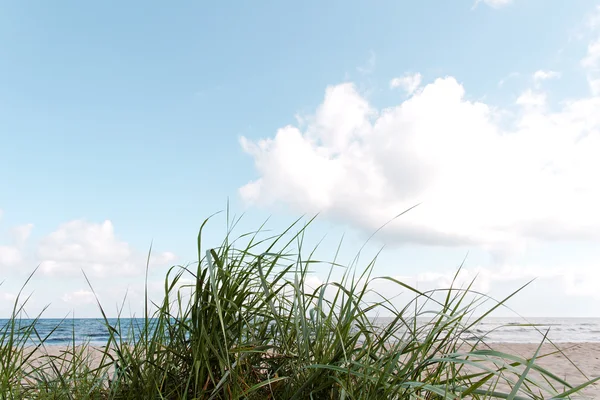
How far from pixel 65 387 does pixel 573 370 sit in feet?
Result: 29.2

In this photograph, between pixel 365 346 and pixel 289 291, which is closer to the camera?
pixel 365 346

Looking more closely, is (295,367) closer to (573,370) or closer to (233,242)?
(233,242)

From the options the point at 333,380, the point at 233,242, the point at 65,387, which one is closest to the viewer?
the point at 333,380

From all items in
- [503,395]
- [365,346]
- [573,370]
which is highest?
[365,346]

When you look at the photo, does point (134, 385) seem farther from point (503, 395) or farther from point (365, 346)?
point (503, 395)

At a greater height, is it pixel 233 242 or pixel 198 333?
pixel 233 242

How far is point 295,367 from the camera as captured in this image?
1.46 metres

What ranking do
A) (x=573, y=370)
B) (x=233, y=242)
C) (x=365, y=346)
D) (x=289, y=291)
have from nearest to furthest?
(x=365, y=346)
(x=233, y=242)
(x=289, y=291)
(x=573, y=370)

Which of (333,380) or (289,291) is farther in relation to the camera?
(289,291)

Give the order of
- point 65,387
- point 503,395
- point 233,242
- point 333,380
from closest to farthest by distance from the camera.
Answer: point 503,395 → point 333,380 → point 65,387 → point 233,242

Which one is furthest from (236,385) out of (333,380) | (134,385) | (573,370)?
(573,370)

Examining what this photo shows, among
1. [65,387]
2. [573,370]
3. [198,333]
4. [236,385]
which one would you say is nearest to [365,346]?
[236,385]

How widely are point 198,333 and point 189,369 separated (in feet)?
0.52

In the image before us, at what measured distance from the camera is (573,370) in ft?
27.2
